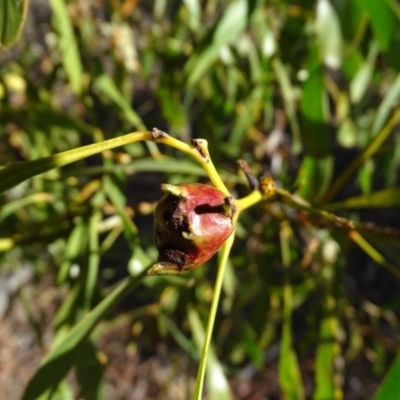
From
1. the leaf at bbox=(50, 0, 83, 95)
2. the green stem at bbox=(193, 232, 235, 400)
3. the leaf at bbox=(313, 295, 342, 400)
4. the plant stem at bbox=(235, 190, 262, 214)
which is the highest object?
the plant stem at bbox=(235, 190, 262, 214)

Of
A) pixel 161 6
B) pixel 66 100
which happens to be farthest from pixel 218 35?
pixel 66 100

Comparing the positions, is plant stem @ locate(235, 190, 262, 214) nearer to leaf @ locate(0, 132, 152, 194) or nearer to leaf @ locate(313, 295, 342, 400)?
leaf @ locate(0, 132, 152, 194)

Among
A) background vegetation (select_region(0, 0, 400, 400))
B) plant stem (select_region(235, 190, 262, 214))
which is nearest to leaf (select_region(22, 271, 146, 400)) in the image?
background vegetation (select_region(0, 0, 400, 400))

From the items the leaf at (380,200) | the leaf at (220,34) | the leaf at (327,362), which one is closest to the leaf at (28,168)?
the leaf at (380,200)

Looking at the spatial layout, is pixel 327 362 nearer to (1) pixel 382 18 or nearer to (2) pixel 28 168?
(1) pixel 382 18

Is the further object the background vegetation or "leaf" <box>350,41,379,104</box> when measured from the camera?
"leaf" <box>350,41,379,104</box>

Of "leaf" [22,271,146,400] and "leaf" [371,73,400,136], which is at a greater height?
"leaf" [371,73,400,136]
